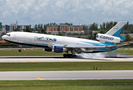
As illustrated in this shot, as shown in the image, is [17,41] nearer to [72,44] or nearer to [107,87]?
[72,44]

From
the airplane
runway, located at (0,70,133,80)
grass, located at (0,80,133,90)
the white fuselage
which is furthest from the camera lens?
the airplane

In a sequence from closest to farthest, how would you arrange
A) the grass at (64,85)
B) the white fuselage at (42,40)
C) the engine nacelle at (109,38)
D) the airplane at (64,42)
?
the grass at (64,85) < the white fuselage at (42,40) < the airplane at (64,42) < the engine nacelle at (109,38)

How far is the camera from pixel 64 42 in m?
55.0

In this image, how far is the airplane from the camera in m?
52.6

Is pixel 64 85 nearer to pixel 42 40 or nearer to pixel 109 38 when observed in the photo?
pixel 42 40

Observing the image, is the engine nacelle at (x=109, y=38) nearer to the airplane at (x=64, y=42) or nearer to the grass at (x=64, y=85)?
the airplane at (x=64, y=42)

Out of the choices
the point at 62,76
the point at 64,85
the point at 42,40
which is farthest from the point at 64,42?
the point at 64,85

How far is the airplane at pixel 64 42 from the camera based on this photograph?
52.6m

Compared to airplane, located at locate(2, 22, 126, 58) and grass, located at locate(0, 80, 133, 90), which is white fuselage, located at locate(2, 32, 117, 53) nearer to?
airplane, located at locate(2, 22, 126, 58)

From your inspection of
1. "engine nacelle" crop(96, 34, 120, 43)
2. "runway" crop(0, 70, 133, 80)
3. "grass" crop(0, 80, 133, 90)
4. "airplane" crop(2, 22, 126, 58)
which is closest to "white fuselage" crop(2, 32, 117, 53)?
Result: "airplane" crop(2, 22, 126, 58)

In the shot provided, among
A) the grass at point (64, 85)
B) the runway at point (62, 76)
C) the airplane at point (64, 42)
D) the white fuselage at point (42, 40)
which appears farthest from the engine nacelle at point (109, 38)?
the grass at point (64, 85)

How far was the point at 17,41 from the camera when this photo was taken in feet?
172

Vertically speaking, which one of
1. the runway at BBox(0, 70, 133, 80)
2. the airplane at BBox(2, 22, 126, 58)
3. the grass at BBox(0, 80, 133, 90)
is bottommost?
the runway at BBox(0, 70, 133, 80)

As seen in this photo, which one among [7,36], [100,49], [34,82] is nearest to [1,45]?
[7,36]
